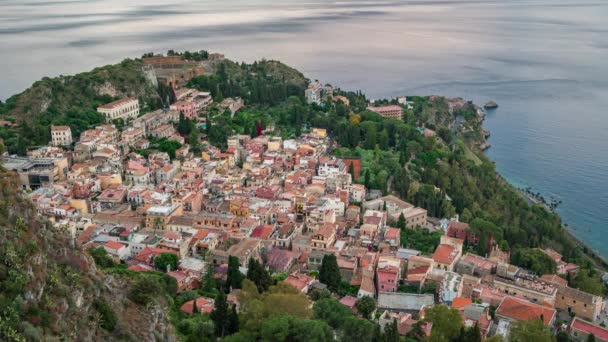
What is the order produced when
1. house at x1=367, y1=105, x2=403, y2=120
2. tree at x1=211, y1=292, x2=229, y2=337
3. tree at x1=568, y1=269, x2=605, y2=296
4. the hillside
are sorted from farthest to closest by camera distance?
house at x1=367, y1=105, x2=403, y2=120, the hillside, tree at x1=568, y1=269, x2=605, y2=296, tree at x1=211, y1=292, x2=229, y2=337

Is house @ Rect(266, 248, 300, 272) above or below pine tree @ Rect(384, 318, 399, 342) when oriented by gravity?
below

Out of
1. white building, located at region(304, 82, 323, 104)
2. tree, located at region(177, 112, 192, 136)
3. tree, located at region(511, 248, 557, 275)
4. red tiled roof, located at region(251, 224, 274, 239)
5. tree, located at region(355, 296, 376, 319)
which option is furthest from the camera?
white building, located at region(304, 82, 323, 104)

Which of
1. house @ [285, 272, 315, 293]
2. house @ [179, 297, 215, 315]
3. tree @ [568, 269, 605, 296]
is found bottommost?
tree @ [568, 269, 605, 296]

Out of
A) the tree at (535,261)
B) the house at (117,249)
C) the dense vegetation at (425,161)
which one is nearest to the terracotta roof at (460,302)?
the dense vegetation at (425,161)

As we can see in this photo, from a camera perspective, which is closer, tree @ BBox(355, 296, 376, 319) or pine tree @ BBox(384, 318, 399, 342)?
pine tree @ BBox(384, 318, 399, 342)

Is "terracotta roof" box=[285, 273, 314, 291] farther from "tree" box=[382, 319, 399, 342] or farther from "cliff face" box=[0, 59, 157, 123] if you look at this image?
"cliff face" box=[0, 59, 157, 123]

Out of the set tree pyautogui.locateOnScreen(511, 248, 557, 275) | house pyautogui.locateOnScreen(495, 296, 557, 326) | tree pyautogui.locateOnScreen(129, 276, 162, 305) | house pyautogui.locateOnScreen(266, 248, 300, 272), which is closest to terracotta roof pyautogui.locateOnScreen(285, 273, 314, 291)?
house pyautogui.locateOnScreen(266, 248, 300, 272)

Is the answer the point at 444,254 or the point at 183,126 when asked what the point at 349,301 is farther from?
the point at 183,126
